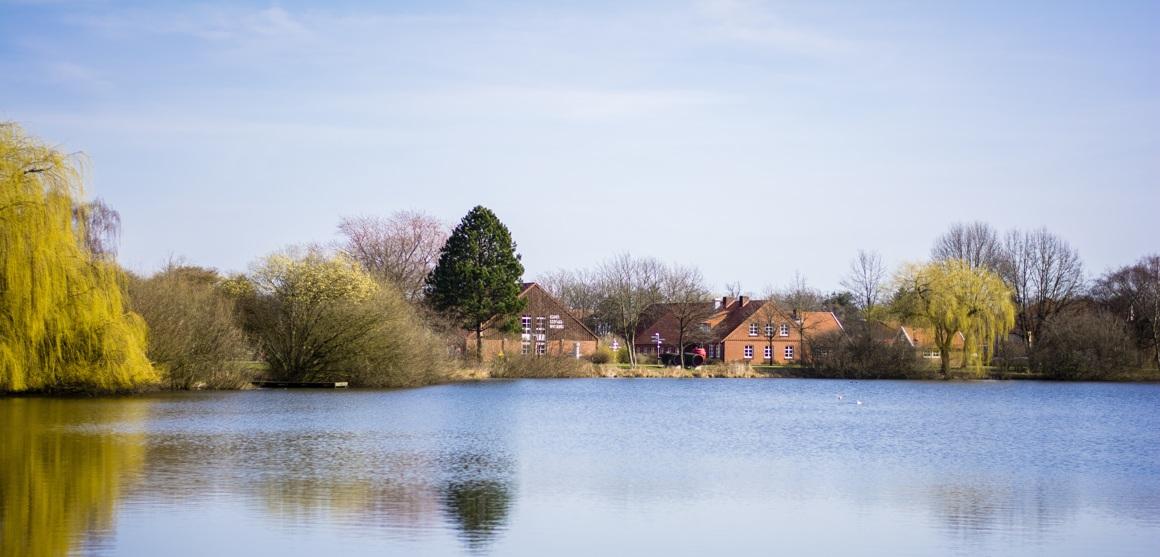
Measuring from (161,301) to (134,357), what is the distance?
16.2ft

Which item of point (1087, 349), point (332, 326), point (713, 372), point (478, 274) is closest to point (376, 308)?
point (332, 326)

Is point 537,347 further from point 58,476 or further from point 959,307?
point 58,476

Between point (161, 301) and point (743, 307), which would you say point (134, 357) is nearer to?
point (161, 301)

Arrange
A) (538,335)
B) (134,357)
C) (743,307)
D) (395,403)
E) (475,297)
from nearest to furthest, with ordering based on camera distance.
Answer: (134,357) → (395,403) → (475,297) → (538,335) → (743,307)

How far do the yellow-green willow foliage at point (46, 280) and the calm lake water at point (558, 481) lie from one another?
150 cm

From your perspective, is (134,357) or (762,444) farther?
(134,357)

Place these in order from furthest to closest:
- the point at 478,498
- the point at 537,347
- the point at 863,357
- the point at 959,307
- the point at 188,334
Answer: the point at 537,347 → the point at 863,357 → the point at 959,307 → the point at 188,334 → the point at 478,498

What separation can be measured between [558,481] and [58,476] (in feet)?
23.3

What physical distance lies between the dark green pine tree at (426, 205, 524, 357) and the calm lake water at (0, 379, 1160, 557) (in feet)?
72.3

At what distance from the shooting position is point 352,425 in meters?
26.3

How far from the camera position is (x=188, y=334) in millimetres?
36906

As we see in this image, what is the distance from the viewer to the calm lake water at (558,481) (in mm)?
12094

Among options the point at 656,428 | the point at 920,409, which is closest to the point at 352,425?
the point at 656,428

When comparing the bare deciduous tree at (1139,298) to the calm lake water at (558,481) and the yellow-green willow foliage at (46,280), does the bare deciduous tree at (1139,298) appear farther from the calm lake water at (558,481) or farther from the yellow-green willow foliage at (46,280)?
the yellow-green willow foliage at (46,280)
